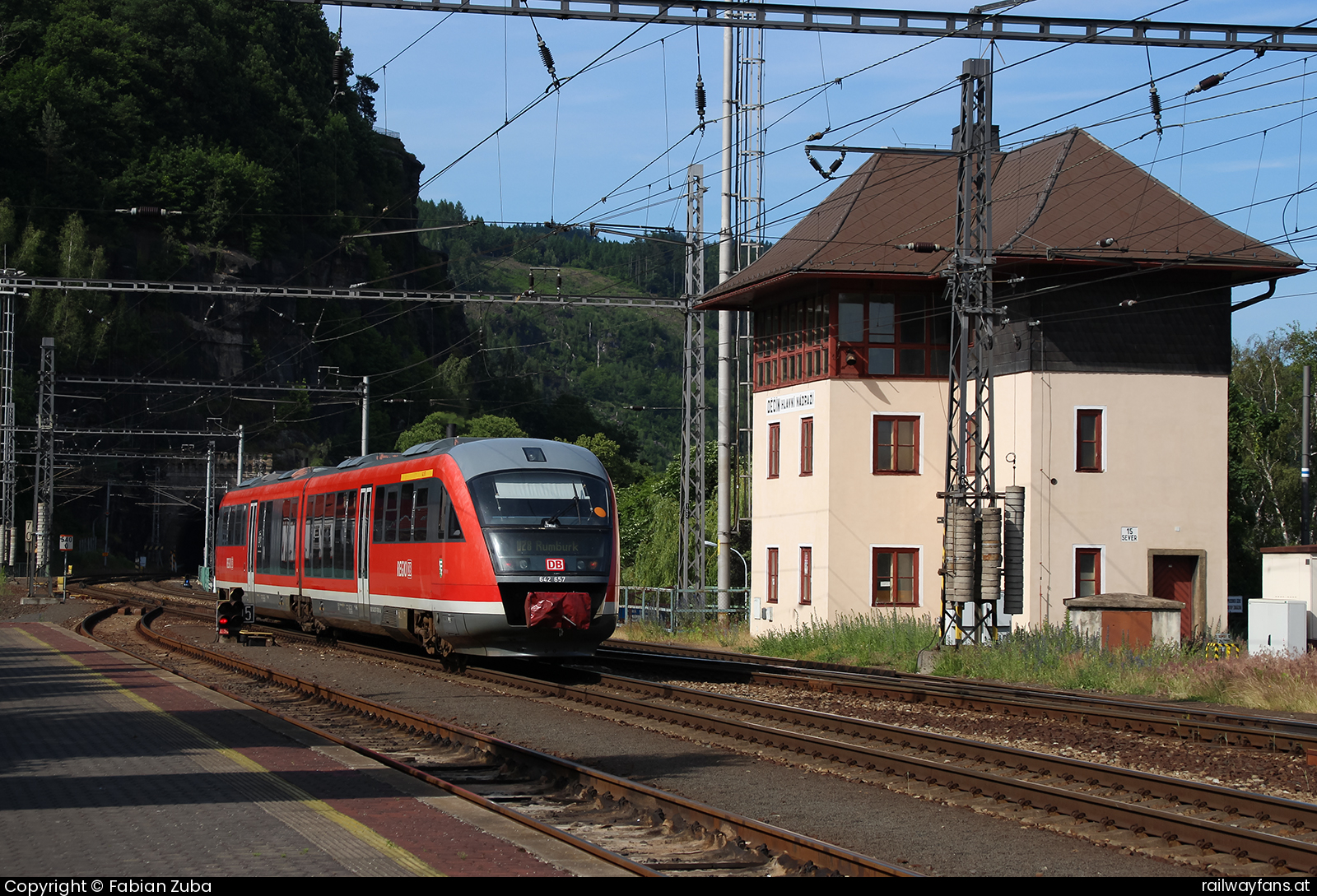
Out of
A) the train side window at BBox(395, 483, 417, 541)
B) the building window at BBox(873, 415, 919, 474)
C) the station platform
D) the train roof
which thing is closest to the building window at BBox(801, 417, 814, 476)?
the building window at BBox(873, 415, 919, 474)

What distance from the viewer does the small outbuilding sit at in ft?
83.4

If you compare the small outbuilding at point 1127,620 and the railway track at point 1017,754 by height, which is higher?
the small outbuilding at point 1127,620

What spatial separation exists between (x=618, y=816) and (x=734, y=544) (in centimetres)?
3478

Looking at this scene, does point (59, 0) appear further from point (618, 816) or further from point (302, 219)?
point (618, 816)

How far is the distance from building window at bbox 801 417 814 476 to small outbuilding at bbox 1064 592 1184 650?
10359 mm

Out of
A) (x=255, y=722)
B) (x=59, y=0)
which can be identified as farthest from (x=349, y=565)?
(x=59, y=0)

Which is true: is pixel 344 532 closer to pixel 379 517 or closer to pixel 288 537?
pixel 379 517

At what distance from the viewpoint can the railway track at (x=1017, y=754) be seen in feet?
30.9

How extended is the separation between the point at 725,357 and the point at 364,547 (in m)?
11.7

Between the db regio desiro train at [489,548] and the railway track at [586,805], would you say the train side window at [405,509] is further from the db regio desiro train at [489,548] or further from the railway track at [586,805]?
the railway track at [586,805]

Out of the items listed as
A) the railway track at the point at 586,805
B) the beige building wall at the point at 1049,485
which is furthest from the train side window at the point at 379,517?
the beige building wall at the point at 1049,485

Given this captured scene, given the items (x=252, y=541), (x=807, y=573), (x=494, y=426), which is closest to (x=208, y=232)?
(x=494, y=426)

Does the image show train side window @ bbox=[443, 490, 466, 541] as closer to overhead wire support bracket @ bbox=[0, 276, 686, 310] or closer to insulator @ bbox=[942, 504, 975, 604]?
insulator @ bbox=[942, 504, 975, 604]

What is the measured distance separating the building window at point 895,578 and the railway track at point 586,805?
19241mm
